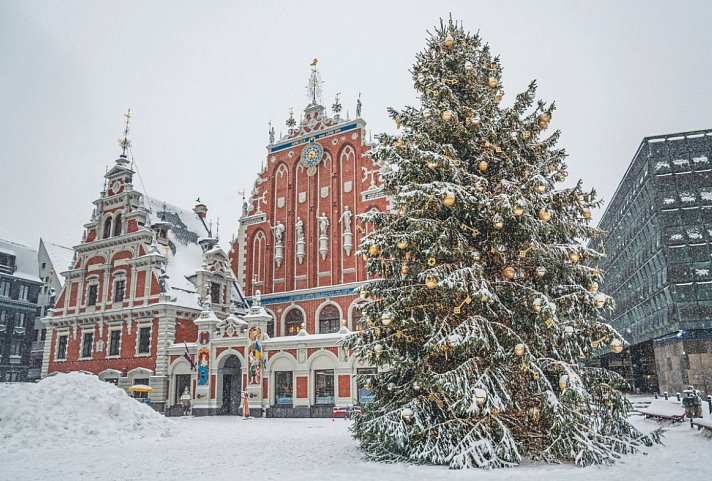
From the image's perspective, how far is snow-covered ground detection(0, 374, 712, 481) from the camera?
984cm

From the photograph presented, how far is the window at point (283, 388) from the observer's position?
28.9m

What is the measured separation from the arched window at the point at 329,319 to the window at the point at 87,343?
15.7 m

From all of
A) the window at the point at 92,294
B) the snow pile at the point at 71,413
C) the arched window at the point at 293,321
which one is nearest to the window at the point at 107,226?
the window at the point at 92,294

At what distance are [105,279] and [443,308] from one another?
3077 cm

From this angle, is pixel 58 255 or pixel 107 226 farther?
pixel 58 255

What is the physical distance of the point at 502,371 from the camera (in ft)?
37.0

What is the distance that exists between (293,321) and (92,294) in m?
14.4

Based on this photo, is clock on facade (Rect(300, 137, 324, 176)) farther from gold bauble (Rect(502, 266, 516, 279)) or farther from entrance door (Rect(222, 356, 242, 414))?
gold bauble (Rect(502, 266, 516, 279))

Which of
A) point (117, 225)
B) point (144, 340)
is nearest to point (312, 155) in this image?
point (117, 225)

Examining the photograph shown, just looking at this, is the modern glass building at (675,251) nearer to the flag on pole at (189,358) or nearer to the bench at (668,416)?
the bench at (668,416)

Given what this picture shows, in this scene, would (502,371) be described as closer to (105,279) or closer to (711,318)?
(711,318)

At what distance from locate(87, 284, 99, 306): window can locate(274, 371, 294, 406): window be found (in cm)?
1557

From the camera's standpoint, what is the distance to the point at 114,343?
34.8 m

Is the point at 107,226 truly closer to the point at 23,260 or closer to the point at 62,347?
the point at 62,347
